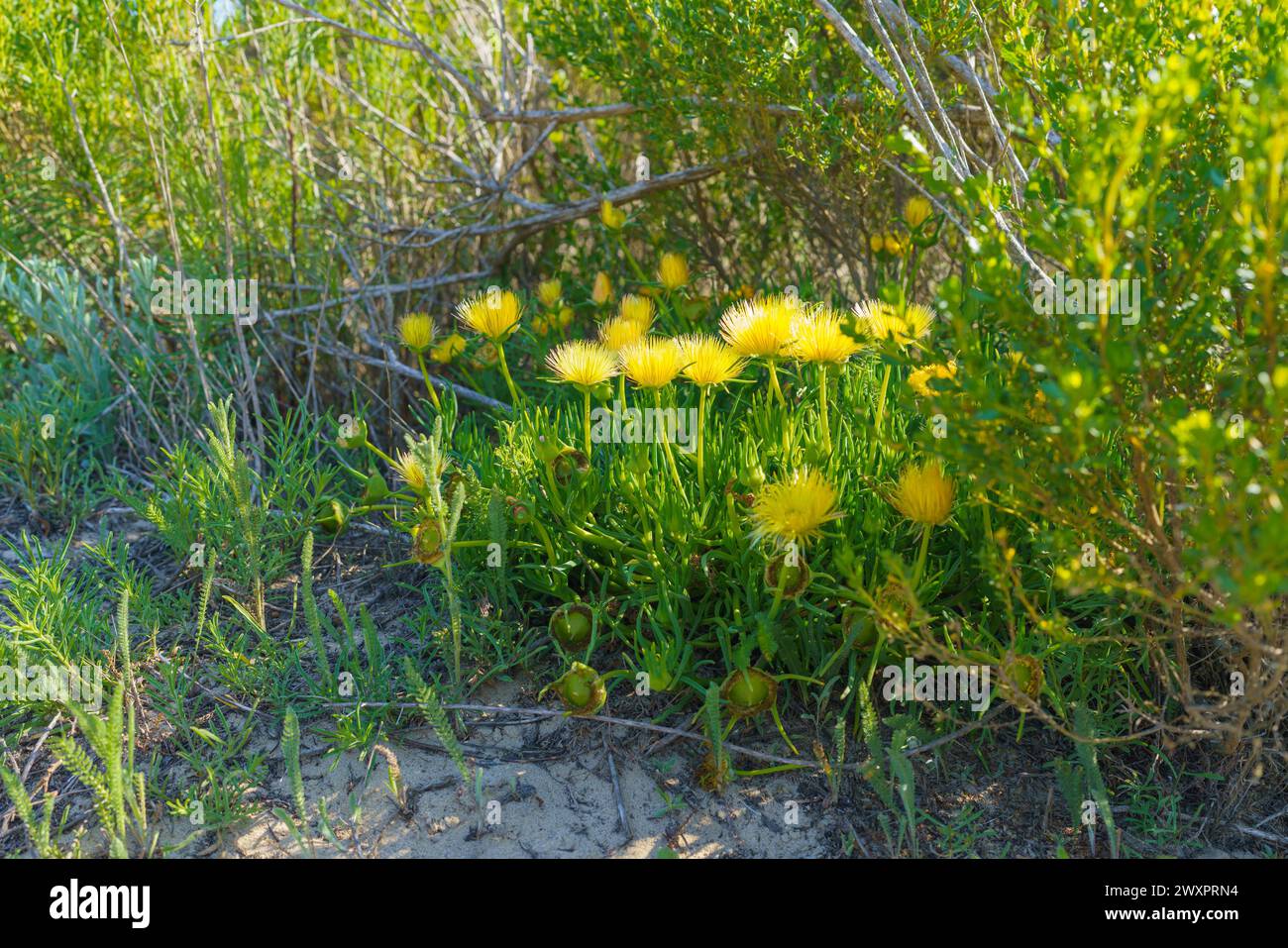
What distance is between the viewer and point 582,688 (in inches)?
85.4

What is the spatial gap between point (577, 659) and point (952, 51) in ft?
6.36

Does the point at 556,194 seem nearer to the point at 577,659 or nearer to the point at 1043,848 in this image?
the point at 577,659

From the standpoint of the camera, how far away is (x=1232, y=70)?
6.63ft

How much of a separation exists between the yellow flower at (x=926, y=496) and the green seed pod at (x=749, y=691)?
42cm

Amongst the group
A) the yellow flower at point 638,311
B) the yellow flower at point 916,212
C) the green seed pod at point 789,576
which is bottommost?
the green seed pod at point 789,576

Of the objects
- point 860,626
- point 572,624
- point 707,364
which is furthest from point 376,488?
point 860,626

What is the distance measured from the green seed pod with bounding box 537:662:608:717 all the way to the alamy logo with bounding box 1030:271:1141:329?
3.44 feet

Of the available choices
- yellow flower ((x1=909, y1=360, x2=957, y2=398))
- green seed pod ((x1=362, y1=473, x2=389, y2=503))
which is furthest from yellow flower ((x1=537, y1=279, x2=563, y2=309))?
yellow flower ((x1=909, y1=360, x2=957, y2=398))

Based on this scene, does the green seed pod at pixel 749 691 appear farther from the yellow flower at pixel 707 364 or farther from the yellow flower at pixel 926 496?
the yellow flower at pixel 707 364

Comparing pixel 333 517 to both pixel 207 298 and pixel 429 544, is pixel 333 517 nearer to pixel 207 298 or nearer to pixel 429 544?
pixel 429 544

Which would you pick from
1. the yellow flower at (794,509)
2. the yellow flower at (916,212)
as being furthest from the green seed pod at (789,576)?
the yellow flower at (916,212)

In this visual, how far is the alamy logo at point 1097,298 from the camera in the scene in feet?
5.45

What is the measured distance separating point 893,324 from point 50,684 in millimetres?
1852
